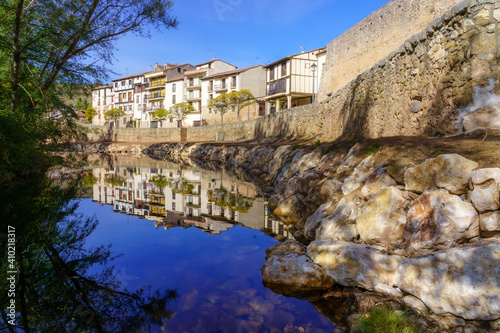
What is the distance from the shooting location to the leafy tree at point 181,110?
50425 millimetres

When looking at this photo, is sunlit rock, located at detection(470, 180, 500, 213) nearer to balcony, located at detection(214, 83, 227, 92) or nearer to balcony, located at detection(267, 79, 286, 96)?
balcony, located at detection(267, 79, 286, 96)

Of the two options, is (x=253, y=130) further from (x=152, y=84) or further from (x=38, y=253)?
(x=152, y=84)

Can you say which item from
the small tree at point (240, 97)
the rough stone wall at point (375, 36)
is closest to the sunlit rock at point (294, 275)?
the rough stone wall at point (375, 36)

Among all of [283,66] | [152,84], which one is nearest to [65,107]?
[283,66]

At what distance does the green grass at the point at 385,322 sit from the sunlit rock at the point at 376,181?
7.37 feet

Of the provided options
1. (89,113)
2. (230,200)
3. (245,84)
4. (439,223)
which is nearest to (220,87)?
(245,84)

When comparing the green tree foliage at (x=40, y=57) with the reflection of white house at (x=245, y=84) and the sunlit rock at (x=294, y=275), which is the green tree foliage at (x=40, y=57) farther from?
the reflection of white house at (x=245, y=84)

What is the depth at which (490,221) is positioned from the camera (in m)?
3.22

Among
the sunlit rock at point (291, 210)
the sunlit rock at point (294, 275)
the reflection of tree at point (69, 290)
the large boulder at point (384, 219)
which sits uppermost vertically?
the large boulder at point (384, 219)

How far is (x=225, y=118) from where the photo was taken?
47.7m

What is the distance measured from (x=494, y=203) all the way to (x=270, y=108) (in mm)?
39853

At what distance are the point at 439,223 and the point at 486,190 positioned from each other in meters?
0.58

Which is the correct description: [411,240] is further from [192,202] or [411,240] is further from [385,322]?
[192,202]

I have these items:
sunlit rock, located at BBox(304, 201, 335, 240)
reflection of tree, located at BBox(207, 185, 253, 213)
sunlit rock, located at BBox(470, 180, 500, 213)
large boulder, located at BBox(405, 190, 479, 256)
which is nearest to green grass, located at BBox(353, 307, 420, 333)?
large boulder, located at BBox(405, 190, 479, 256)
